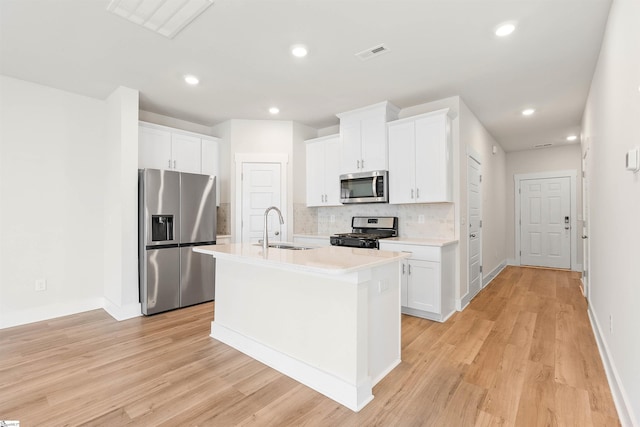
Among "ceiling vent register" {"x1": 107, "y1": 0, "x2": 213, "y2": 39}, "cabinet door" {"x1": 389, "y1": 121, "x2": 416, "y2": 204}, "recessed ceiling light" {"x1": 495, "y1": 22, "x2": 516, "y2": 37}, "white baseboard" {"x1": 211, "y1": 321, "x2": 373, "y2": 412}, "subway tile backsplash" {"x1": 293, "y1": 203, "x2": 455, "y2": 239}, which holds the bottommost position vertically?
"white baseboard" {"x1": 211, "y1": 321, "x2": 373, "y2": 412}

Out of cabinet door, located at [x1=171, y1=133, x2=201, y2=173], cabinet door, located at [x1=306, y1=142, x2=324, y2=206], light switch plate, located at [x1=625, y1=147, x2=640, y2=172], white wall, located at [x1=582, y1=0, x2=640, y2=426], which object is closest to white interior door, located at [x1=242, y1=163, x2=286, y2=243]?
cabinet door, located at [x1=306, y1=142, x2=324, y2=206]

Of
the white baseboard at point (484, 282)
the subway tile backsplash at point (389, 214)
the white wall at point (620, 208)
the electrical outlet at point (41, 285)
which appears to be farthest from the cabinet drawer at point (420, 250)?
the electrical outlet at point (41, 285)

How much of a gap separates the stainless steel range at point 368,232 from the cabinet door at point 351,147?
790 millimetres

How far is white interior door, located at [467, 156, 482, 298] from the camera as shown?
4.23 m

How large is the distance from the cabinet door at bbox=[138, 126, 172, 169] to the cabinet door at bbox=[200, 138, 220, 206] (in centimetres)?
51

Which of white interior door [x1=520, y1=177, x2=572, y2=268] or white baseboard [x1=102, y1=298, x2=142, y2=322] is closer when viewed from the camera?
white baseboard [x1=102, y1=298, x2=142, y2=322]

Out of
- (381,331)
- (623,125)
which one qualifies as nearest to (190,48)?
(381,331)

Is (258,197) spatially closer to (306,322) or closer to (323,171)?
(323,171)

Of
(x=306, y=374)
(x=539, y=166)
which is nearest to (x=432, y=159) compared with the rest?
(x=306, y=374)

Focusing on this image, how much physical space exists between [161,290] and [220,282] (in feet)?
4.03

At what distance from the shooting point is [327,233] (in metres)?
5.22

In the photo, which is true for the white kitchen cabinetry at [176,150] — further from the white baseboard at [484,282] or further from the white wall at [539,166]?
the white wall at [539,166]

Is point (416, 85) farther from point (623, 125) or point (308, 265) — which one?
point (308, 265)

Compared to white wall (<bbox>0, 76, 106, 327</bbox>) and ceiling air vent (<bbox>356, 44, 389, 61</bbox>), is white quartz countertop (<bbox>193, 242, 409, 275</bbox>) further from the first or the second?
white wall (<bbox>0, 76, 106, 327</bbox>)
